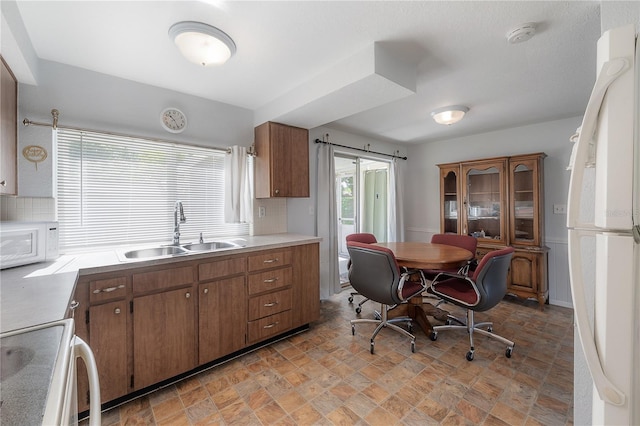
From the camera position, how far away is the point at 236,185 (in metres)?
2.74

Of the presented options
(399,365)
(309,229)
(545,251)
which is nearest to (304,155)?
(309,229)

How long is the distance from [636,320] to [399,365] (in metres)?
1.65

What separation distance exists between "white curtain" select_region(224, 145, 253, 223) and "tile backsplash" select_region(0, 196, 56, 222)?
1283 mm

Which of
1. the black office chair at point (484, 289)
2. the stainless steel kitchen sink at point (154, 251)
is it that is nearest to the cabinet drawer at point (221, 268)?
the stainless steel kitchen sink at point (154, 251)

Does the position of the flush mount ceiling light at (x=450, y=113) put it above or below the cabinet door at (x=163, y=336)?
above

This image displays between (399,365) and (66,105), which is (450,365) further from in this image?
(66,105)

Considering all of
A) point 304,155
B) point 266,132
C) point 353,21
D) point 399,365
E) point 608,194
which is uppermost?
point 353,21

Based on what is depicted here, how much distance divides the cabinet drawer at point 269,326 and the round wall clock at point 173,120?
74.0 inches

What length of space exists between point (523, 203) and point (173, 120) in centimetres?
414

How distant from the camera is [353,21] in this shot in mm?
1540

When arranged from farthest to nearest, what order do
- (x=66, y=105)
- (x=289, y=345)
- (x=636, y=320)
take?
(x=289, y=345), (x=66, y=105), (x=636, y=320)

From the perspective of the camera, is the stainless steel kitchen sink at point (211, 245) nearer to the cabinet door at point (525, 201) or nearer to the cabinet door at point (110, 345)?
the cabinet door at point (110, 345)

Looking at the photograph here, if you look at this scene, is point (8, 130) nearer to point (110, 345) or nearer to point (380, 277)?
point (110, 345)

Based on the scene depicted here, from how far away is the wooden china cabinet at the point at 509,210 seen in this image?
3217mm
